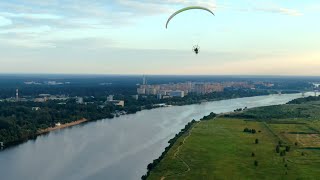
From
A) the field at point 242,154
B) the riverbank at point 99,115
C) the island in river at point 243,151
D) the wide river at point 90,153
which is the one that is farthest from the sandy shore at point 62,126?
the field at point 242,154

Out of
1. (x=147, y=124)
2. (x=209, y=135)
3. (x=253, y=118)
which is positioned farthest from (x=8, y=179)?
(x=253, y=118)

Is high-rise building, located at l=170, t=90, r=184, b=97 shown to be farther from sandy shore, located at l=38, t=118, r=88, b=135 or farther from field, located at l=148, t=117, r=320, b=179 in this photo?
field, located at l=148, t=117, r=320, b=179

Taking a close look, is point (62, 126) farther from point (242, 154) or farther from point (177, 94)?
point (177, 94)

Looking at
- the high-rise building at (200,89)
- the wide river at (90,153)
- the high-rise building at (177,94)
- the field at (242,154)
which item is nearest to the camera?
the field at (242,154)

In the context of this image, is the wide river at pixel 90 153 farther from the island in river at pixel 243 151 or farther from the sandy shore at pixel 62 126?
the island in river at pixel 243 151

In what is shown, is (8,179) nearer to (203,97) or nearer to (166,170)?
(166,170)

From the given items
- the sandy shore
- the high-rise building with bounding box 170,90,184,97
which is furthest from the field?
the high-rise building with bounding box 170,90,184,97
